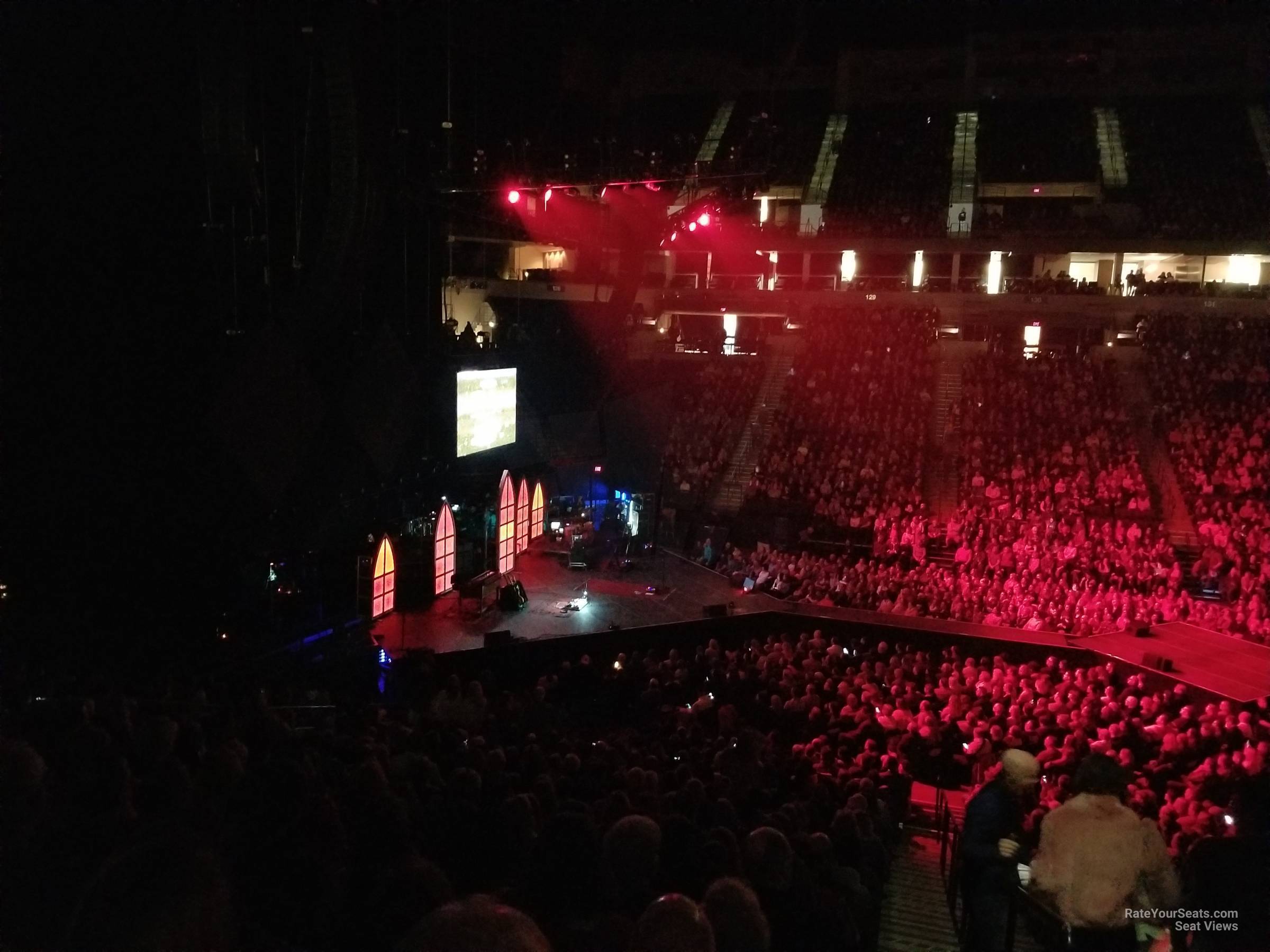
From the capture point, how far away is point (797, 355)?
22000mm

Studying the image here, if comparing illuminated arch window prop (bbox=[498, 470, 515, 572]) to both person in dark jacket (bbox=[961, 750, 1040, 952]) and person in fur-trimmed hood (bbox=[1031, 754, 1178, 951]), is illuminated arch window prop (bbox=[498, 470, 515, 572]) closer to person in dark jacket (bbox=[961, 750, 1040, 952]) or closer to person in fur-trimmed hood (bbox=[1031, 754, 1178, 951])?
person in dark jacket (bbox=[961, 750, 1040, 952])

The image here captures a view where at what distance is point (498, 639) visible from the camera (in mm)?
11500

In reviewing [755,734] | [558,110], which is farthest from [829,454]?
[755,734]

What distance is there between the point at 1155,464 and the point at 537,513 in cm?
1190

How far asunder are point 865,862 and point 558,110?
18104 millimetres

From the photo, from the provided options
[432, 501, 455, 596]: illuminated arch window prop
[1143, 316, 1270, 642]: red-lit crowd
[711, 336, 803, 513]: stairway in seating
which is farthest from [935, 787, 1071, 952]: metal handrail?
[711, 336, 803, 513]: stairway in seating

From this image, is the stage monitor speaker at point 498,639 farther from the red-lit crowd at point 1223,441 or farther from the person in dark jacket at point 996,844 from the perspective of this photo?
the red-lit crowd at point 1223,441

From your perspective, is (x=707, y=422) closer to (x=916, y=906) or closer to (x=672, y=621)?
(x=672, y=621)

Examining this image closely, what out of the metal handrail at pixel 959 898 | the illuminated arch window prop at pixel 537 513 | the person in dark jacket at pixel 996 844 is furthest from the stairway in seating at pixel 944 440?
the person in dark jacket at pixel 996 844

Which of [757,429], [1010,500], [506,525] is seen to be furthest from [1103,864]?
[757,429]

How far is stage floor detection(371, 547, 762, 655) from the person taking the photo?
487 inches

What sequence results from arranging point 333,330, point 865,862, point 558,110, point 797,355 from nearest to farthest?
point 865,862 < point 333,330 < point 558,110 < point 797,355

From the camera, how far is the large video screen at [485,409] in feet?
46.9

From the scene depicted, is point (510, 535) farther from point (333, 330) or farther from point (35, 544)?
point (35, 544)
